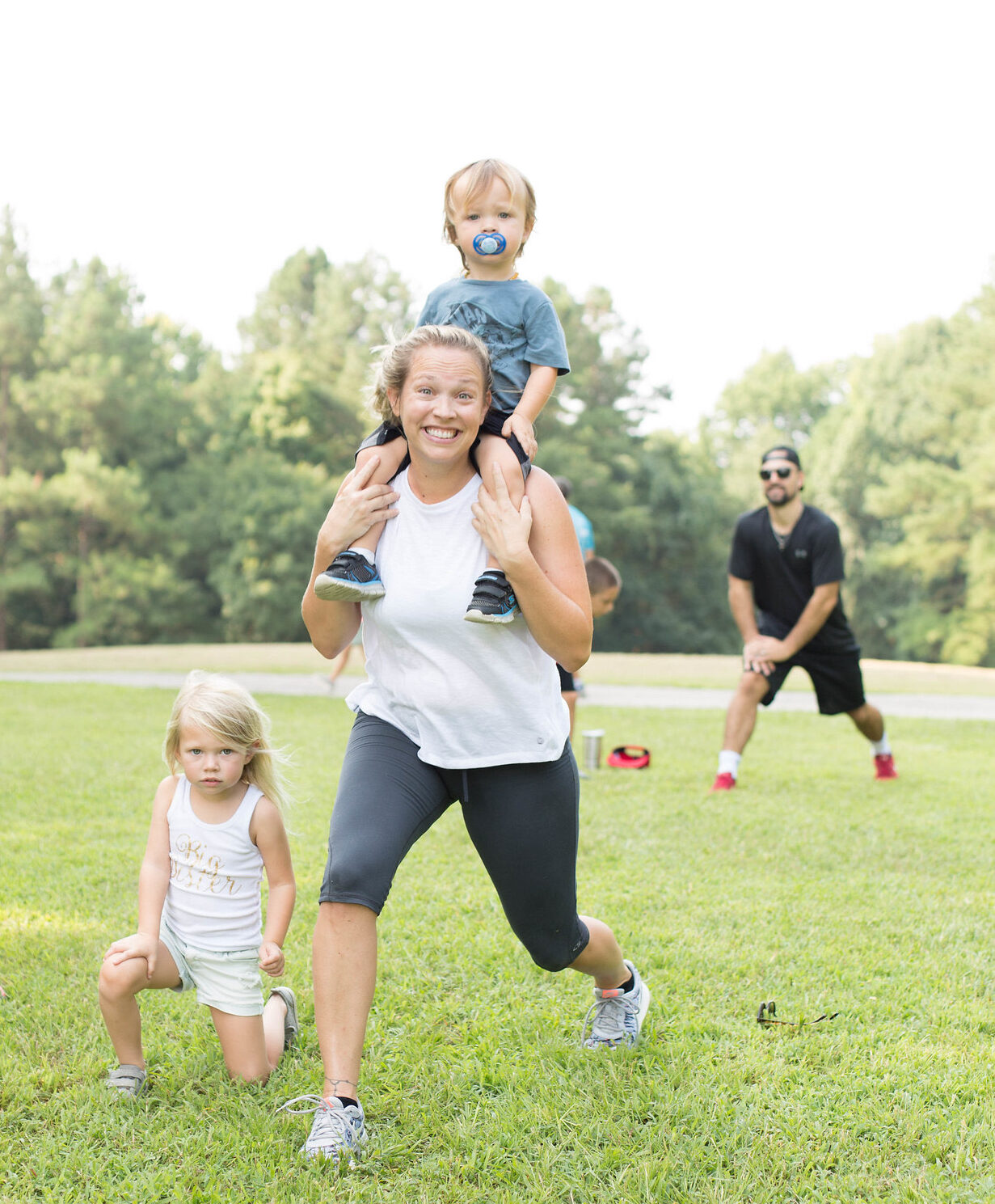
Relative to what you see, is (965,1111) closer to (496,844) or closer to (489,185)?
(496,844)

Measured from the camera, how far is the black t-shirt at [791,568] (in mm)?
7426

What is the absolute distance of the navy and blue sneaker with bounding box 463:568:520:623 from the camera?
2689 mm

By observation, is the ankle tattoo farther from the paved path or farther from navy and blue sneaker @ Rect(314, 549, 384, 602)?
the paved path

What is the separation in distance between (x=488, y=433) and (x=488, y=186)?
3.38 ft

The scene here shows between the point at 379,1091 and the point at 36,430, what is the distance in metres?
40.0

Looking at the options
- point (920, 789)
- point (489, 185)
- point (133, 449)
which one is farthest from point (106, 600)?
point (489, 185)

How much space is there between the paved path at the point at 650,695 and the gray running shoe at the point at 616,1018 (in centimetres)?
992

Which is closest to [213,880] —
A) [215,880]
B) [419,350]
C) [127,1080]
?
[215,880]

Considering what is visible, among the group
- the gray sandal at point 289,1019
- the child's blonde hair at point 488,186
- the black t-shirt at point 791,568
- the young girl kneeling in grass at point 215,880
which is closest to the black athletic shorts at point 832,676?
the black t-shirt at point 791,568

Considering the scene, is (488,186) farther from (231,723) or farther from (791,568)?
(791,568)

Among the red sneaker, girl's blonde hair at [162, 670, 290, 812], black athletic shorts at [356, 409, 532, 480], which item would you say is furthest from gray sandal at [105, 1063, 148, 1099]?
the red sneaker

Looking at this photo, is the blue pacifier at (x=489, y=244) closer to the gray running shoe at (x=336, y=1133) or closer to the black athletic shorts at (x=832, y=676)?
the gray running shoe at (x=336, y=1133)

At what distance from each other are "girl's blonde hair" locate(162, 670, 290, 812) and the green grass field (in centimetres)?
83

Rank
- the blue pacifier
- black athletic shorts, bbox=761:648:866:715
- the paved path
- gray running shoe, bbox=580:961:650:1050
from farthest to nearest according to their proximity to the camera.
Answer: the paved path, black athletic shorts, bbox=761:648:866:715, the blue pacifier, gray running shoe, bbox=580:961:650:1050
